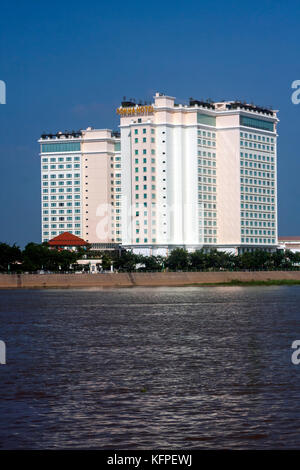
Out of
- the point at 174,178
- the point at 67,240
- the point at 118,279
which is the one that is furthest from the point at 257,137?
the point at 118,279

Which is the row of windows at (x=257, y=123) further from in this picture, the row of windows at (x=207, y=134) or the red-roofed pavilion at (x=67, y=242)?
the red-roofed pavilion at (x=67, y=242)

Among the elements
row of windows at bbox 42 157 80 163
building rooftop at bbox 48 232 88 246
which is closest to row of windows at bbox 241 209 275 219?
building rooftop at bbox 48 232 88 246

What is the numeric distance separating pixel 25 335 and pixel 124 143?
12056cm

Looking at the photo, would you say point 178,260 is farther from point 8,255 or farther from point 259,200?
point 259,200

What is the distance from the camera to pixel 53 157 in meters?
177

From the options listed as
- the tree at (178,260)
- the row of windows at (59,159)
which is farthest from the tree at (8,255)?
the row of windows at (59,159)

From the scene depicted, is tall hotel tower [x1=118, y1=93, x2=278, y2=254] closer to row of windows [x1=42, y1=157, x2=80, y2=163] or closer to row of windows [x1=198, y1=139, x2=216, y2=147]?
row of windows [x1=198, y1=139, x2=216, y2=147]

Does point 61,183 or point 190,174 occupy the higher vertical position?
point 61,183

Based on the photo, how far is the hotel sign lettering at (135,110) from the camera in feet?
509

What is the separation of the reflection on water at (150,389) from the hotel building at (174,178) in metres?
114

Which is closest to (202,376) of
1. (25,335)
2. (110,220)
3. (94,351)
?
(94,351)

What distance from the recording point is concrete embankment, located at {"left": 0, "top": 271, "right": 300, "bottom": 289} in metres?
126

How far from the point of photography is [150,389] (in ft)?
69.6

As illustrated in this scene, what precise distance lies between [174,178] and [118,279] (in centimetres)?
3329
